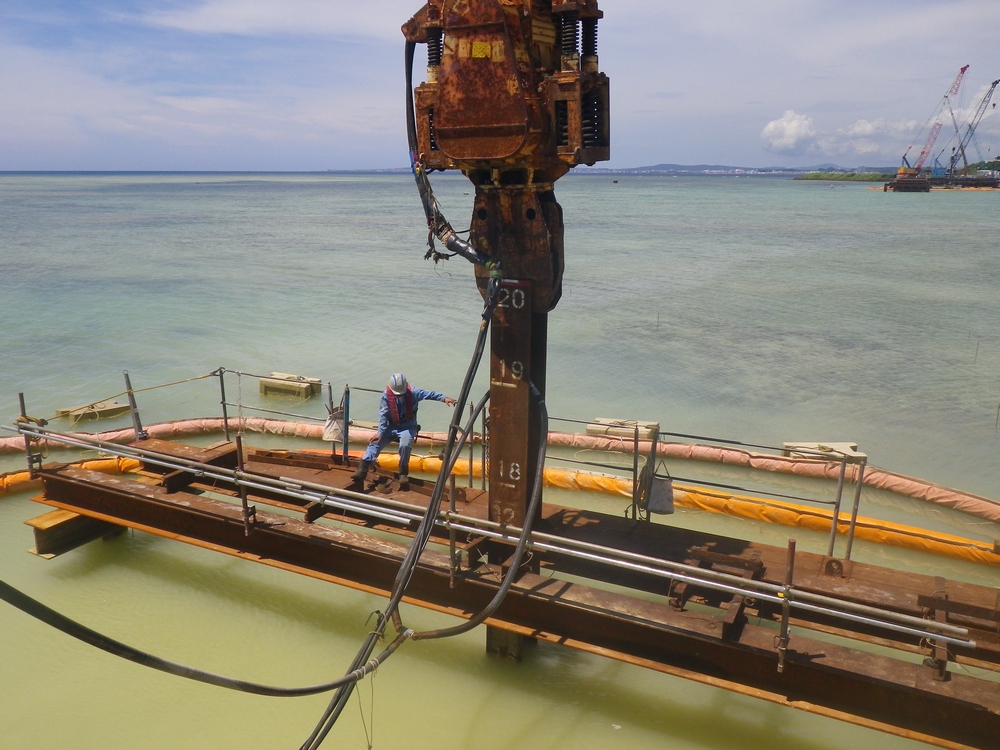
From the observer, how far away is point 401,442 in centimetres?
862

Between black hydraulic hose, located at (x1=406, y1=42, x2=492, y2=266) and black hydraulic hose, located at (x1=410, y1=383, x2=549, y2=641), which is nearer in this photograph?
black hydraulic hose, located at (x1=410, y1=383, x2=549, y2=641)

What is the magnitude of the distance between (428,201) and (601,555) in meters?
3.67

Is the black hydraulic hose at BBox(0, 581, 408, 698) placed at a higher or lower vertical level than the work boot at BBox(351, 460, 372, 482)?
higher

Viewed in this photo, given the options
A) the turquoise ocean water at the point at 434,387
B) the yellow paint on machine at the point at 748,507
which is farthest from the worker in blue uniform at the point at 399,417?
the turquoise ocean water at the point at 434,387

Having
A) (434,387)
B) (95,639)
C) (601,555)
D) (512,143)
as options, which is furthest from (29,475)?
(434,387)

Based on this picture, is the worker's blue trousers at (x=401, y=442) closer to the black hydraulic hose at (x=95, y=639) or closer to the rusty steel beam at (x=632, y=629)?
the rusty steel beam at (x=632, y=629)

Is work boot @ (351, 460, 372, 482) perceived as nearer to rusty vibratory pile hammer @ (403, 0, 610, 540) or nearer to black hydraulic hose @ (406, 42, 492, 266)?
rusty vibratory pile hammer @ (403, 0, 610, 540)

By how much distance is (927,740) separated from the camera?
491 cm

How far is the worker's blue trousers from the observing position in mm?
8453

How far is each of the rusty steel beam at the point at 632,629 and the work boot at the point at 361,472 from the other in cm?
90

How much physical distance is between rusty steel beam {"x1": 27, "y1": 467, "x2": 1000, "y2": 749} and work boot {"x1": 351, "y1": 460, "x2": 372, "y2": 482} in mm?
898

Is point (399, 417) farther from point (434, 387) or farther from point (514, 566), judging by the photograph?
point (434, 387)

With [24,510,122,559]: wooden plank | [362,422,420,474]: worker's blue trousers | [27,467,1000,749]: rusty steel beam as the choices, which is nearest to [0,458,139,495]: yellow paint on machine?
[24,510,122,559]: wooden plank

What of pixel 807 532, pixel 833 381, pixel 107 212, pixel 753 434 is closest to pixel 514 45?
pixel 807 532
